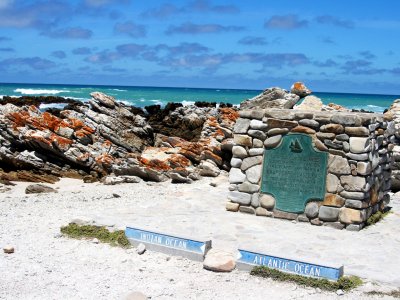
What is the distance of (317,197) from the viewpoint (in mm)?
9555

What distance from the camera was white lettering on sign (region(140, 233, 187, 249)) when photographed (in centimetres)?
783

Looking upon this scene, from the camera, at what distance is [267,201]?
997 centimetres

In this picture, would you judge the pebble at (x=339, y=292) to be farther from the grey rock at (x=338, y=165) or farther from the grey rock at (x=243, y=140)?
the grey rock at (x=243, y=140)

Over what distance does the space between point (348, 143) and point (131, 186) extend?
565 centimetres

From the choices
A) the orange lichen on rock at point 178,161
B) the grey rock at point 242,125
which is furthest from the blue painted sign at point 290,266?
the orange lichen on rock at point 178,161

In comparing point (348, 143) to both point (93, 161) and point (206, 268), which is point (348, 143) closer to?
point (206, 268)

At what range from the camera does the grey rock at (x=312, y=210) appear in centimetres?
959

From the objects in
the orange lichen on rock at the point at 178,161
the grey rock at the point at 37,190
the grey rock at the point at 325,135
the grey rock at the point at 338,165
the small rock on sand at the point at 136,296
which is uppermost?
the grey rock at the point at 325,135

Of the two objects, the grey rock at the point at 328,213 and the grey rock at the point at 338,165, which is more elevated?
the grey rock at the point at 338,165

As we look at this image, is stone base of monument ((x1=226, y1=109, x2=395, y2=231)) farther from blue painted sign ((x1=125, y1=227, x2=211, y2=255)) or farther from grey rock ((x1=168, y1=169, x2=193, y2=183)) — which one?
grey rock ((x1=168, y1=169, x2=193, y2=183))

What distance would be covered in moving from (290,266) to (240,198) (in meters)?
A: 3.16

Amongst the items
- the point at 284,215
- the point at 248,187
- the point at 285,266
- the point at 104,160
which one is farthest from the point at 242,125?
the point at 104,160

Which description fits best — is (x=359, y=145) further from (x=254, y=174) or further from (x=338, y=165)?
(x=254, y=174)

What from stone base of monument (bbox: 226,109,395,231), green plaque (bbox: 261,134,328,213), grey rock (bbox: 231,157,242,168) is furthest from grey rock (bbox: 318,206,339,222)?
grey rock (bbox: 231,157,242,168)
